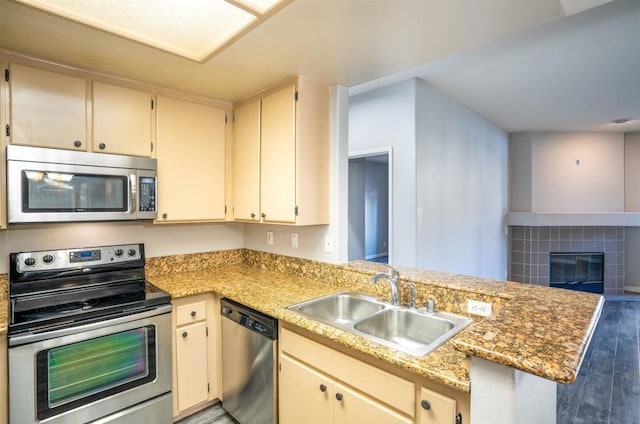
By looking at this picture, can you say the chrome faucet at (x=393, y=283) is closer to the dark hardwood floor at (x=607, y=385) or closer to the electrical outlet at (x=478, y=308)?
the electrical outlet at (x=478, y=308)

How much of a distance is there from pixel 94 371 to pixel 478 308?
1990 millimetres

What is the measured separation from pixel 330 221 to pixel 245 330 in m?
0.89

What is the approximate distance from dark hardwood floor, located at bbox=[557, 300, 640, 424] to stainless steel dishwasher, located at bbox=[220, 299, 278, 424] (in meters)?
2.05

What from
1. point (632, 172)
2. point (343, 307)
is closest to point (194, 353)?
point (343, 307)

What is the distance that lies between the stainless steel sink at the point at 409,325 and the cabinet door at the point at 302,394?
31 centimetres

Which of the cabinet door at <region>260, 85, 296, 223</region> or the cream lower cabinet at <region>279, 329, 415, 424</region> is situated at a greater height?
the cabinet door at <region>260, 85, 296, 223</region>

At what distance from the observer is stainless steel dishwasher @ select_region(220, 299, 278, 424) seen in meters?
1.82

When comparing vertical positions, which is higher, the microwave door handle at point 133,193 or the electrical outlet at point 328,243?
the microwave door handle at point 133,193

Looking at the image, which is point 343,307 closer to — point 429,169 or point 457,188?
point 429,169

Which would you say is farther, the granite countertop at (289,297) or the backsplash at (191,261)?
the backsplash at (191,261)

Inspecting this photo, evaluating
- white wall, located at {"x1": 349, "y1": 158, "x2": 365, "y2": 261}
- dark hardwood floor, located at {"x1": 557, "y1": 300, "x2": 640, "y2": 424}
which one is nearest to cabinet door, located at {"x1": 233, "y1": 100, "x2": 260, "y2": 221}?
white wall, located at {"x1": 349, "y1": 158, "x2": 365, "y2": 261}

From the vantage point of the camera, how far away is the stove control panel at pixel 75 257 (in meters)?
1.94

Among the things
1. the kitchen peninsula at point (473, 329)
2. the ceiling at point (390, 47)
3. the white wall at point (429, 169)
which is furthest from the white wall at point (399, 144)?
the kitchen peninsula at point (473, 329)

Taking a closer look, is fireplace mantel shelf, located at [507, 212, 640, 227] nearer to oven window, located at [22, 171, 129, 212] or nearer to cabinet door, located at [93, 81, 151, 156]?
cabinet door, located at [93, 81, 151, 156]
